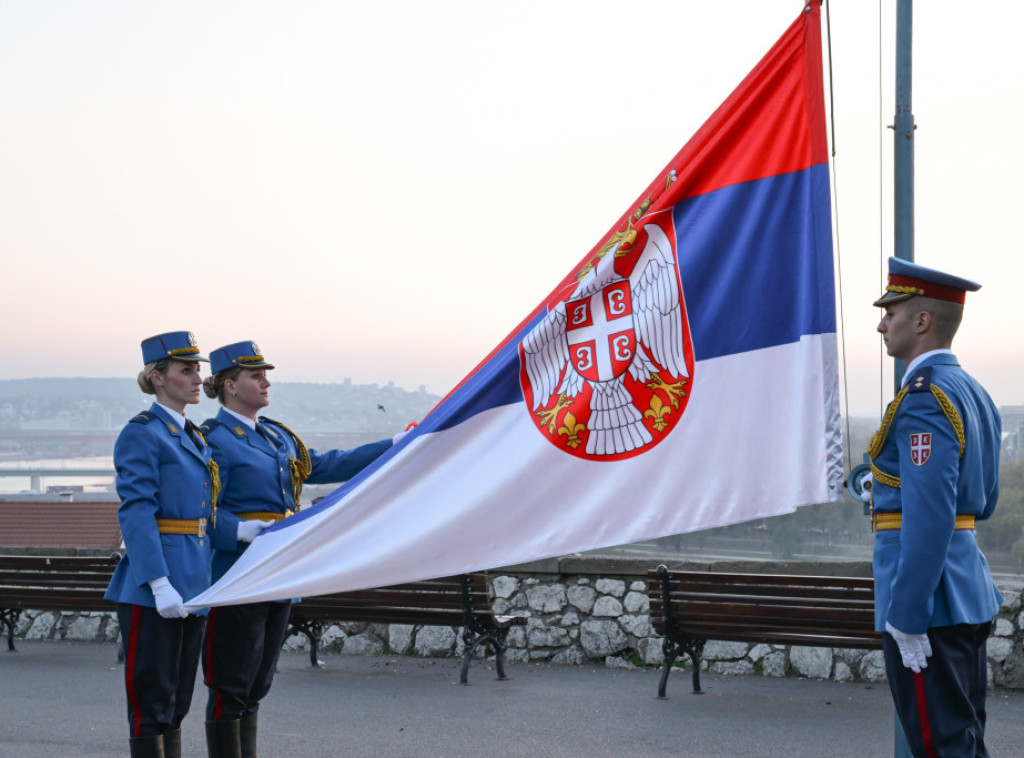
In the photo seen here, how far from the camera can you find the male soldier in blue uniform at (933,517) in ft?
→ 11.6

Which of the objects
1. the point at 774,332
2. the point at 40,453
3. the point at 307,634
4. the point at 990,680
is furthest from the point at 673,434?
the point at 40,453

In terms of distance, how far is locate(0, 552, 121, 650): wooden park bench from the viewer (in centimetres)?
889

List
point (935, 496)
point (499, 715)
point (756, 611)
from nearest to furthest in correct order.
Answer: point (935, 496) < point (499, 715) < point (756, 611)

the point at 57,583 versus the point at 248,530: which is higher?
the point at 248,530

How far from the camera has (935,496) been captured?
11.5 feet

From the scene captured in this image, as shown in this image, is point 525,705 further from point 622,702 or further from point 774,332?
point 774,332

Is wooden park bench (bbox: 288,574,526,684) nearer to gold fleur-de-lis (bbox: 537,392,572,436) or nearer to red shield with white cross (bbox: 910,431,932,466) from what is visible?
gold fleur-de-lis (bbox: 537,392,572,436)

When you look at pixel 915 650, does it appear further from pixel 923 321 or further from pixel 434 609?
pixel 434 609

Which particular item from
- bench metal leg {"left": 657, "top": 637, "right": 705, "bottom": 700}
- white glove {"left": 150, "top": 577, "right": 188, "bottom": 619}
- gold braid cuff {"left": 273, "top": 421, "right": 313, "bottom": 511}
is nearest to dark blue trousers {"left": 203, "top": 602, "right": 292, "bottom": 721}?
white glove {"left": 150, "top": 577, "right": 188, "bottom": 619}

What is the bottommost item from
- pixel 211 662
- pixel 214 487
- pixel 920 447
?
pixel 211 662

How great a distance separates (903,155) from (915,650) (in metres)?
1.72

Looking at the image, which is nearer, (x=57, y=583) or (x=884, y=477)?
(x=884, y=477)

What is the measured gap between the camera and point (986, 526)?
4.61 m

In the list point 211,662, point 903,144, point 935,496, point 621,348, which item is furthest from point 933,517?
point 211,662
